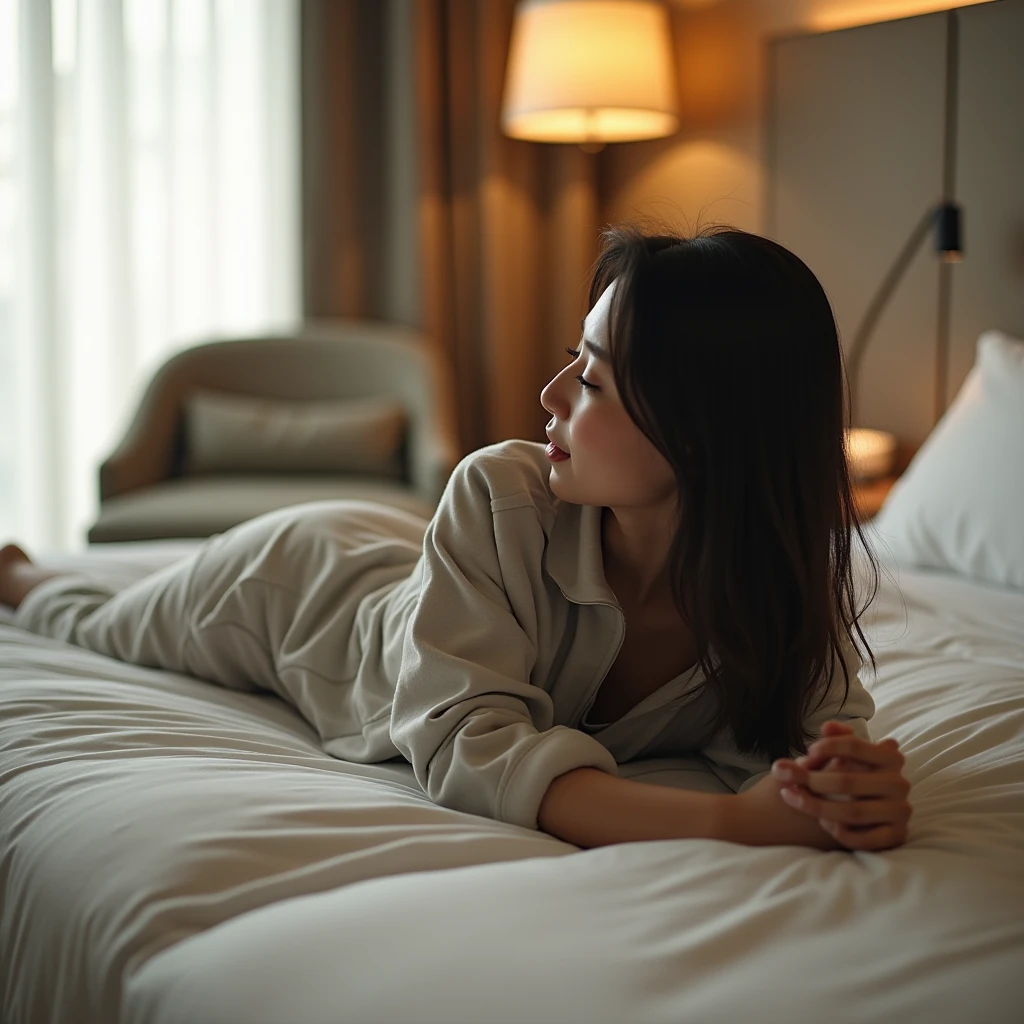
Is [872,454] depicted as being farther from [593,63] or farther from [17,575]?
[17,575]

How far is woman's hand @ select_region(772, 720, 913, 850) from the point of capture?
1.01 meters

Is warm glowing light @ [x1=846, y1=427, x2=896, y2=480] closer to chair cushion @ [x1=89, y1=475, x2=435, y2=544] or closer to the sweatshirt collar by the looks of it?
chair cushion @ [x1=89, y1=475, x2=435, y2=544]

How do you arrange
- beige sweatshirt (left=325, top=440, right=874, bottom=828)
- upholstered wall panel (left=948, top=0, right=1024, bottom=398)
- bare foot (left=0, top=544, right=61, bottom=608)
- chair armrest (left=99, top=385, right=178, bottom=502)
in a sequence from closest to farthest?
beige sweatshirt (left=325, top=440, right=874, bottom=828), bare foot (left=0, top=544, right=61, bottom=608), upholstered wall panel (left=948, top=0, right=1024, bottom=398), chair armrest (left=99, top=385, right=178, bottom=502)

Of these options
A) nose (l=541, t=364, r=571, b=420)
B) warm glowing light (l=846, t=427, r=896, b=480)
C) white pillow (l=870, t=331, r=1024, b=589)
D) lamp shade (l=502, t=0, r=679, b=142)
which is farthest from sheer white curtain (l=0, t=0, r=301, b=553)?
nose (l=541, t=364, r=571, b=420)

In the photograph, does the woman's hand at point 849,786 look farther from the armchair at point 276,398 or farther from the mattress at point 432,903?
the armchair at point 276,398

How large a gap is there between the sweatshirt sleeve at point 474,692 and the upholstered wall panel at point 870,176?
7.00 feet

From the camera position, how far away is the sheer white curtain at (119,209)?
3.45 metres

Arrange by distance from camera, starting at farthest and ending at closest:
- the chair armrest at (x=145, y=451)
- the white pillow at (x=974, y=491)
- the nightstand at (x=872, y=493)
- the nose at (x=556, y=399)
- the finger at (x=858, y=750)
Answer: the chair armrest at (x=145, y=451) → the nightstand at (x=872, y=493) → the white pillow at (x=974, y=491) → the nose at (x=556, y=399) → the finger at (x=858, y=750)

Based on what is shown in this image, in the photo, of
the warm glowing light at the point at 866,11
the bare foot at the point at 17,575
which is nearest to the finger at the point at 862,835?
the bare foot at the point at 17,575

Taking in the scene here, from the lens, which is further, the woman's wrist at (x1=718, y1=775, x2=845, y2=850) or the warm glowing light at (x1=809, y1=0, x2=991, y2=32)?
the warm glowing light at (x1=809, y1=0, x2=991, y2=32)

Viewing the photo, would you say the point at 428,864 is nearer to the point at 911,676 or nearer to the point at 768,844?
the point at 768,844

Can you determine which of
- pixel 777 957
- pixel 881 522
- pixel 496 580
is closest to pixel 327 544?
pixel 496 580

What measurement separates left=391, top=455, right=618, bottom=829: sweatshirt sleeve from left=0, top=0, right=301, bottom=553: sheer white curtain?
2533 mm

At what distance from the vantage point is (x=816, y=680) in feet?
3.91
